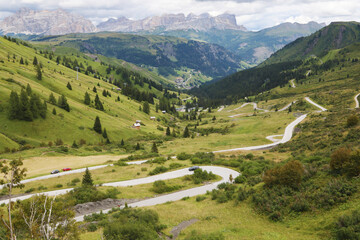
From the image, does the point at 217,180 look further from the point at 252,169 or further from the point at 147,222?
the point at 147,222

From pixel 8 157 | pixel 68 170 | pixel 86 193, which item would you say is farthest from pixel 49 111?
pixel 86 193

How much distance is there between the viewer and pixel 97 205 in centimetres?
3017

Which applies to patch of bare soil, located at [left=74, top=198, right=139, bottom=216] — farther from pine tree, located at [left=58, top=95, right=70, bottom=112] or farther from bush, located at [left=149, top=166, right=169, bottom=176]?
pine tree, located at [left=58, top=95, right=70, bottom=112]

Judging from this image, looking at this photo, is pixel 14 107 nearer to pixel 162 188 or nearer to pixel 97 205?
pixel 97 205

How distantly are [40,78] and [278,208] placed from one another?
144226mm

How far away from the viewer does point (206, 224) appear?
846 inches

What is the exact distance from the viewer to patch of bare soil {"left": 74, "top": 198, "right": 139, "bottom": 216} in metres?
28.1

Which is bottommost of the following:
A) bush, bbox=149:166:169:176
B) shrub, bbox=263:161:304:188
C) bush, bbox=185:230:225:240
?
bush, bbox=149:166:169:176

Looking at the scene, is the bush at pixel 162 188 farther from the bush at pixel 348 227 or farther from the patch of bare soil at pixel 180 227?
the bush at pixel 348 227

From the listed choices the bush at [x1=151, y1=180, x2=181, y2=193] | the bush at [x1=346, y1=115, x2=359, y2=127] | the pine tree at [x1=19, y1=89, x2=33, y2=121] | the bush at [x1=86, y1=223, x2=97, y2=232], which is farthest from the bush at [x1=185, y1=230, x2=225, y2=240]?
the pine tree at [x1=19, y1=89, x2=33, y2=121]

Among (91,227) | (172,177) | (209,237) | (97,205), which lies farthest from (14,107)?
(209,237)

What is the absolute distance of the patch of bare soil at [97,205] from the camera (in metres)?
28.1

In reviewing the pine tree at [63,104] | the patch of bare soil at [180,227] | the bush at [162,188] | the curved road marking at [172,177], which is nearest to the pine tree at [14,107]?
the pine tree at [63,104]

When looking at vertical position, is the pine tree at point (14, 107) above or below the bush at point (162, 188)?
above
